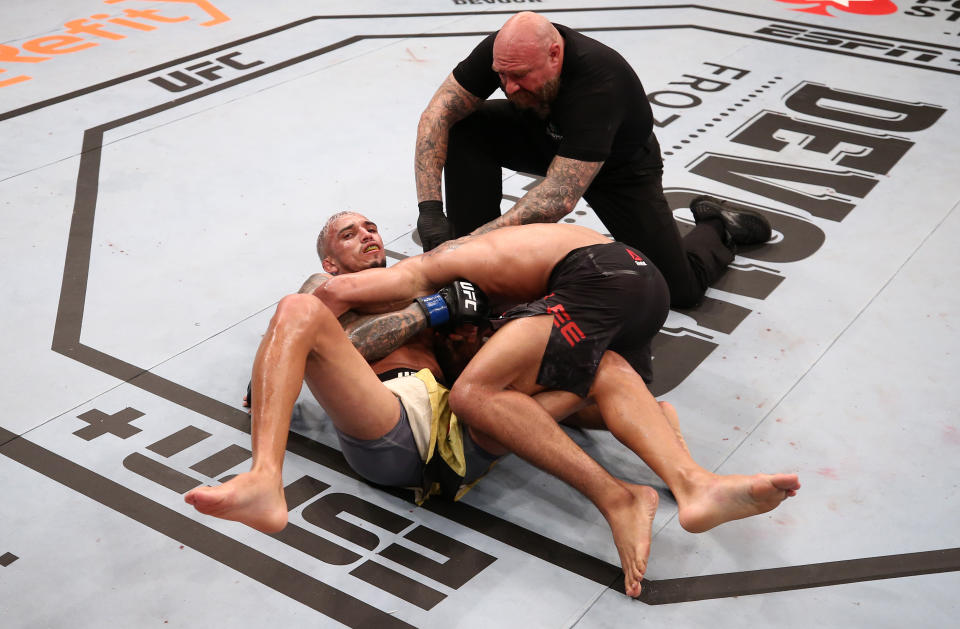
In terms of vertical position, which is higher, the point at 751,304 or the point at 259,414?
the point at 259,414

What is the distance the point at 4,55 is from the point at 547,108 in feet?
15.0

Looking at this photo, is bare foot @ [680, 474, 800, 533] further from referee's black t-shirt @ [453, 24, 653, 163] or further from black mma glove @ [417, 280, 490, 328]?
referee's black t-shirt @ [453, 24, 653, 163]

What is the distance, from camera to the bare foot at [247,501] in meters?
2.15

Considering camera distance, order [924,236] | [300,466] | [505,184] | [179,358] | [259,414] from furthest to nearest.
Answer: [505,184] < [924,236] < [179,358] < [300,466] < [259,414]

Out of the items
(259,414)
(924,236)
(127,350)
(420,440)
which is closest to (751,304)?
(924,236)

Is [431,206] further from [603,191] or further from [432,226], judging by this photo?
[603,191]

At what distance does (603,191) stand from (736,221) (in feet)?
2.38

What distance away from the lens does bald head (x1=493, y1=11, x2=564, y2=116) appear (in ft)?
10.5

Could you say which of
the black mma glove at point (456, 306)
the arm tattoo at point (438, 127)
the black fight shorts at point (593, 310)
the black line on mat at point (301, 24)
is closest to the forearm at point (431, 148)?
the arm tattoo at point (438, 127)

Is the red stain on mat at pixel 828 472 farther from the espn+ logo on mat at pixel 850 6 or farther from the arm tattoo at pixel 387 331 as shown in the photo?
the espn+ logo on mat at pixel 850 6

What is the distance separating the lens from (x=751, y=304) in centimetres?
379

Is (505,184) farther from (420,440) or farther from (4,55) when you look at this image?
(4,55)

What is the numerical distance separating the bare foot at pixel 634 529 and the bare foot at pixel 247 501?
2.94 feet

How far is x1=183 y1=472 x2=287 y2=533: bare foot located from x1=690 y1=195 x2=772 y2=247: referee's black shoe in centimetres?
246
